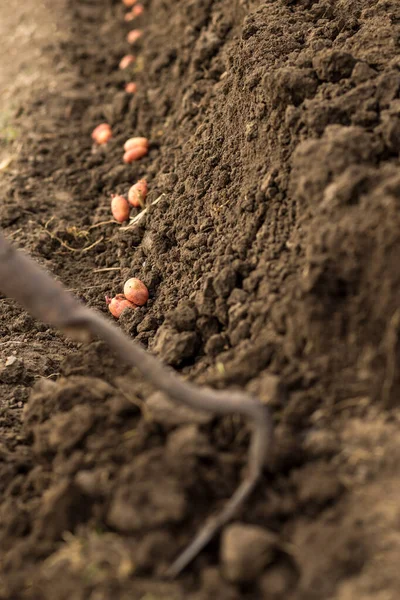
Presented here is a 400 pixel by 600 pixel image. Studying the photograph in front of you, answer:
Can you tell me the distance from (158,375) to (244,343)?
430 mm

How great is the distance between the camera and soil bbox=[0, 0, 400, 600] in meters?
1.93

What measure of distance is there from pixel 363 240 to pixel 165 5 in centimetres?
361

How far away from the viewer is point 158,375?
2129mm

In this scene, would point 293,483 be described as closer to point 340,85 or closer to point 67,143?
point 340,85

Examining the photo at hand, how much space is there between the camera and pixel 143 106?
4336mm

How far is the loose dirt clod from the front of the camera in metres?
1.97

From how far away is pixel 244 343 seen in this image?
8.00ft

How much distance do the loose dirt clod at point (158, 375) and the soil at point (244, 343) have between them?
0.05 metres

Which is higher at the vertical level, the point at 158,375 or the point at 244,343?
the point at 158,375

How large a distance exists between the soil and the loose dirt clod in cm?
5

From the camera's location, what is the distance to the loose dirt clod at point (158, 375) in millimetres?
1967

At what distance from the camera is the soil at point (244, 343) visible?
1932mm

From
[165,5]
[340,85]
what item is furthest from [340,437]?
[165,5]

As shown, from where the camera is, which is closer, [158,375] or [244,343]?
[158,375]
